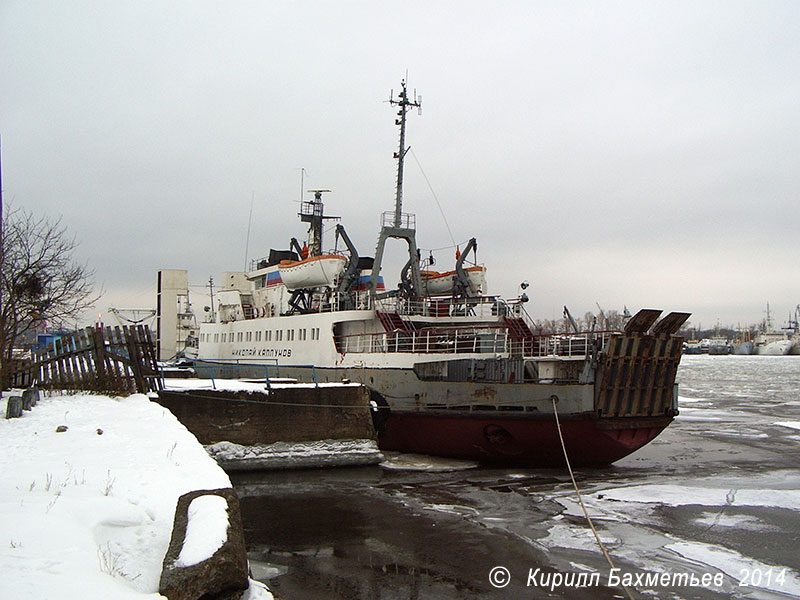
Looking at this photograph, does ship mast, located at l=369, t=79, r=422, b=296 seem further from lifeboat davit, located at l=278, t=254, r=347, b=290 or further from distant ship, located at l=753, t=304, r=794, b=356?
distant ship, located at l=753, t=304, r=794, b=356

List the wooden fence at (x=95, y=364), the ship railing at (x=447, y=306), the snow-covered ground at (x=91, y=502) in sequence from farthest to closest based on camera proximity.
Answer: the ship railing at (x=447, y=306)
the wooden fence at (x=95, y=364)
the snow-covered ground at (x=91, y=502)

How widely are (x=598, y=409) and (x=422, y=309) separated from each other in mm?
8872

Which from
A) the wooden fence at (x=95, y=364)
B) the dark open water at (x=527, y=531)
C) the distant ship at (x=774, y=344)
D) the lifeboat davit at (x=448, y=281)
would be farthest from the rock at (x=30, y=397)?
the distant ship at (x=774, y=344)

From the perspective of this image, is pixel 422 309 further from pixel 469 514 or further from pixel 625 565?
pixel 625 565

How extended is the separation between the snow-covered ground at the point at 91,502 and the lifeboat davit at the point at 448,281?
16621 millimetres

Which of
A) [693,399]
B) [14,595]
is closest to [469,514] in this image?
[14,595]

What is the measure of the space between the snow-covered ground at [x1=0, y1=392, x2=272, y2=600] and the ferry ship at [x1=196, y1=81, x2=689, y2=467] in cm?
847

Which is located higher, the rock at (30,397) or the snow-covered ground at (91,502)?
the rock at (30,397)

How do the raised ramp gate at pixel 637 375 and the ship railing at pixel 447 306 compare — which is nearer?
the raised ramp gate at pixel 637 375

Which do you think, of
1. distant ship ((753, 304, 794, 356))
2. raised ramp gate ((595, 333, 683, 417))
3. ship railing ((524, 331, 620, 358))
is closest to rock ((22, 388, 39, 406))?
ship railing ((524, 331, 620, 358))

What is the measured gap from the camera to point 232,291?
32.4m

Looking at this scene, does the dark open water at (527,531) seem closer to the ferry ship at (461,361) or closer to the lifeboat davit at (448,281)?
the ferry ship at (461,361)

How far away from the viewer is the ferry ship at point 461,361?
17016 millimetres

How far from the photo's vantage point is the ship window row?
24703mm
